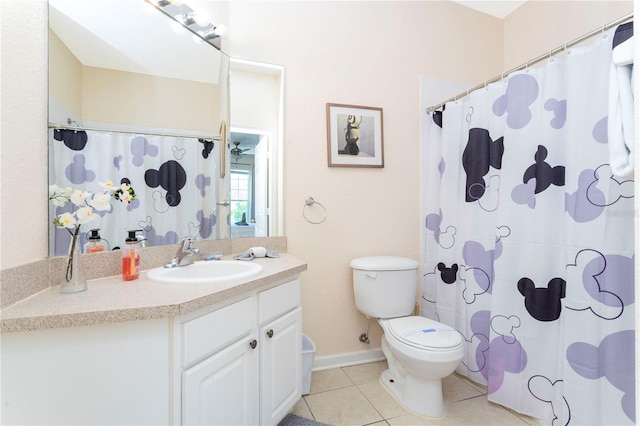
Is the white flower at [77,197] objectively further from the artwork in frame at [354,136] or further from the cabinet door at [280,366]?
the artwork in frame at [354,136]

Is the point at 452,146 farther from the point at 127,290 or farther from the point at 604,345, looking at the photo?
the point at 127,290

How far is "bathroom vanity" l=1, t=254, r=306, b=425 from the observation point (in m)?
0.77

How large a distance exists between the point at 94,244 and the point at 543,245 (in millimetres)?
2116

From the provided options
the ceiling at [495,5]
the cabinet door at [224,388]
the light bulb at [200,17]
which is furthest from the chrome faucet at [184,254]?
the ceiling at [495,5]

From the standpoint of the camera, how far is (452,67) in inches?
93.4

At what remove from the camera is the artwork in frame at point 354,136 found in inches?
81.1

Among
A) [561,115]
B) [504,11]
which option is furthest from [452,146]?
[504,11]

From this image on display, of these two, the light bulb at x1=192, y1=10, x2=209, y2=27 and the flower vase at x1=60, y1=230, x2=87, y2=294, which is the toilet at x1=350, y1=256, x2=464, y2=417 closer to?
the flower vase at x1=60, y1=230, x2=87, y2=294

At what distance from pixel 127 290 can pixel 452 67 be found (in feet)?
8.76

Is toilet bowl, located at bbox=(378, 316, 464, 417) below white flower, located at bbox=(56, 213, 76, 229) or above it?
below

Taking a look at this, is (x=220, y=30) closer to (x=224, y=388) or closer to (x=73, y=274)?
(x=73, y=274)

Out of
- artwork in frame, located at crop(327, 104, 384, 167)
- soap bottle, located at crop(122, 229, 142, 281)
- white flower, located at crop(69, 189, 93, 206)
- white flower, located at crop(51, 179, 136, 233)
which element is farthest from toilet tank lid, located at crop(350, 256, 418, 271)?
white flower, located at crop(69, 189, 93, 206)

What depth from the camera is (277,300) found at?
137 cm

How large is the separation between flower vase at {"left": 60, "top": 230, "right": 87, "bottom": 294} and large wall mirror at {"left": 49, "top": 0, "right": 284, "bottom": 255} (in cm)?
13
